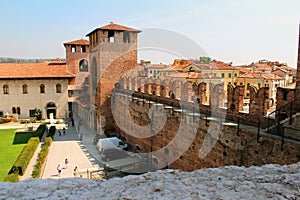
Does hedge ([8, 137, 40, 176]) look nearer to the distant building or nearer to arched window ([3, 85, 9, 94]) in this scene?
the distant building

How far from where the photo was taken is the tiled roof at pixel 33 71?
86.4 feet

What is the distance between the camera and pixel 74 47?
96.2ft

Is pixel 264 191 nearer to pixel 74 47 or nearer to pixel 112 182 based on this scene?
pixel 112 182

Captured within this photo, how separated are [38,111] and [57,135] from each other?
7843 millimetres

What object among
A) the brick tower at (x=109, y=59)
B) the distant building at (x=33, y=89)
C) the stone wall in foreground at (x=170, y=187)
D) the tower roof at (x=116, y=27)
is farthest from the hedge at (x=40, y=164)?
the distant building at (x=33, y=89)


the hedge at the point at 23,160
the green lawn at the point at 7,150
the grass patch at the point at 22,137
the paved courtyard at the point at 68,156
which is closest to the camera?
the hedge at the point at 23,160

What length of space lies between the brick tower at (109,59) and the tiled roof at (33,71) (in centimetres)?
1009

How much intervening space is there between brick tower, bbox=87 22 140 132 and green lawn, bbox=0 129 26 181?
557 cm

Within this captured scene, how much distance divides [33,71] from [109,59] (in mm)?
13131

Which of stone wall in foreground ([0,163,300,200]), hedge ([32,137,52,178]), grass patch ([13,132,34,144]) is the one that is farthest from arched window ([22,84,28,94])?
stone wall in foreground ([0,163,300,200])

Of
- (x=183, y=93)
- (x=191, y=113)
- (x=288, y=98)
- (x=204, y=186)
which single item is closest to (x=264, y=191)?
(x=204, y=186)

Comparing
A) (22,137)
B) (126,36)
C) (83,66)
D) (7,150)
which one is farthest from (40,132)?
(83,66)

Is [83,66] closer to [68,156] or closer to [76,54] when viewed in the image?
[76,54]

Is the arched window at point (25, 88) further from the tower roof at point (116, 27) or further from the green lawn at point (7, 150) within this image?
the tower roof at point (116, 27)
